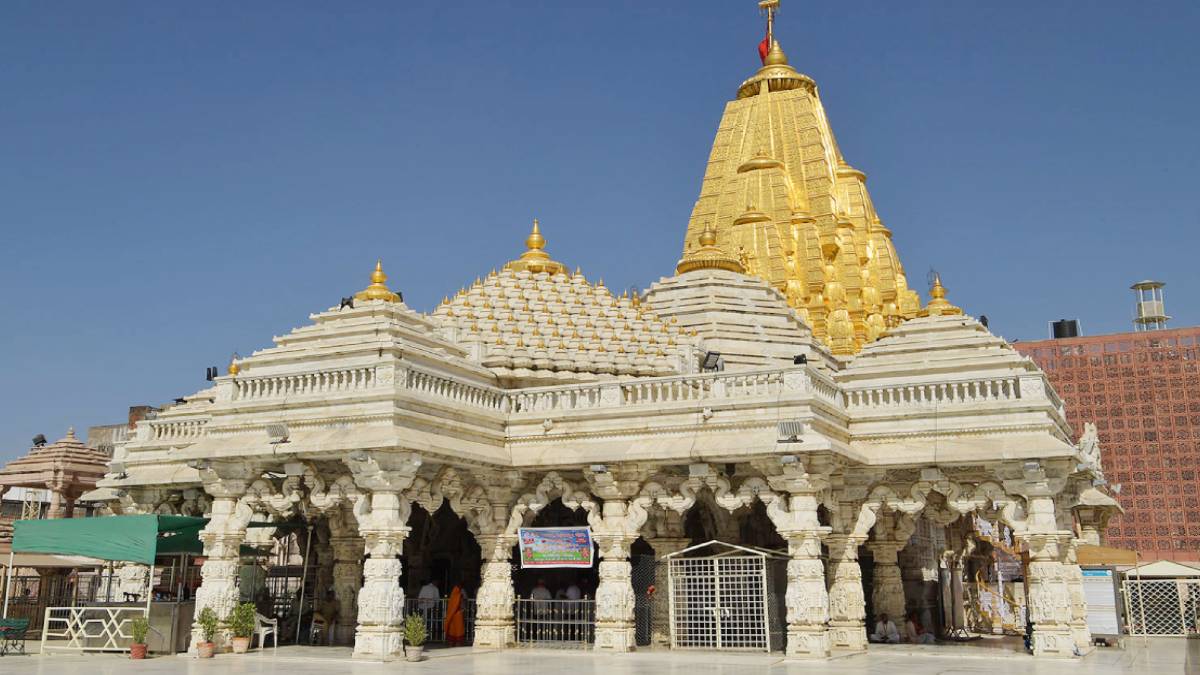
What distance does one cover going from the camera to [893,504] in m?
23.1

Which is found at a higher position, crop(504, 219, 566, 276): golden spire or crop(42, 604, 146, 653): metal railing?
crop(504, 219, 566, 276): golden spire

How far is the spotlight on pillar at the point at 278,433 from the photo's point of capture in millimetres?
21609

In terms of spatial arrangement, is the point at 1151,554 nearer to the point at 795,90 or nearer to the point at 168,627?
the point at 795,90

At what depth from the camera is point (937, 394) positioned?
75.7ft

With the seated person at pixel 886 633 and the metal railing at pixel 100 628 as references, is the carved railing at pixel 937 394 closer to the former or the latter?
the seated person at pixel 886 633

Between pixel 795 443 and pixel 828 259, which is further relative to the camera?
pixel 828 259

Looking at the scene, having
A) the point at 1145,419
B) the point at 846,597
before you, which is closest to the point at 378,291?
the point at 846,597

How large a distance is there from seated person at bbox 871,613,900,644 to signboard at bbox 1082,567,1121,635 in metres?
4.43

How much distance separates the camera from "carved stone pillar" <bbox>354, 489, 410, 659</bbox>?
20.4 m

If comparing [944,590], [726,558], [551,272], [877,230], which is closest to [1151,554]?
[877,230]

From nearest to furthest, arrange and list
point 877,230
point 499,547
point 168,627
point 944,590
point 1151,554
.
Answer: point 168,627 < point 499,547 < point 944,590 < point 877,230 < point 1151,554

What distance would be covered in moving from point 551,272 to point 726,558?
554 inches

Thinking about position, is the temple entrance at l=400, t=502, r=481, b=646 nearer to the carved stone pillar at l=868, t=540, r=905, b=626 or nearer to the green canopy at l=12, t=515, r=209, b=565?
the green canopy at l=12, t=515, r=209, b=565

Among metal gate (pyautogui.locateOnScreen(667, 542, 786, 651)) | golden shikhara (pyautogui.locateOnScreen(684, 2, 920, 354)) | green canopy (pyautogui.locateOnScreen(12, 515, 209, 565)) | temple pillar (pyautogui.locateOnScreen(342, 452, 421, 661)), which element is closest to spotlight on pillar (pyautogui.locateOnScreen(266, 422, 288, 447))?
temple pillar (pyautogui.locateOnScreen(342, 452, 421, 661))
